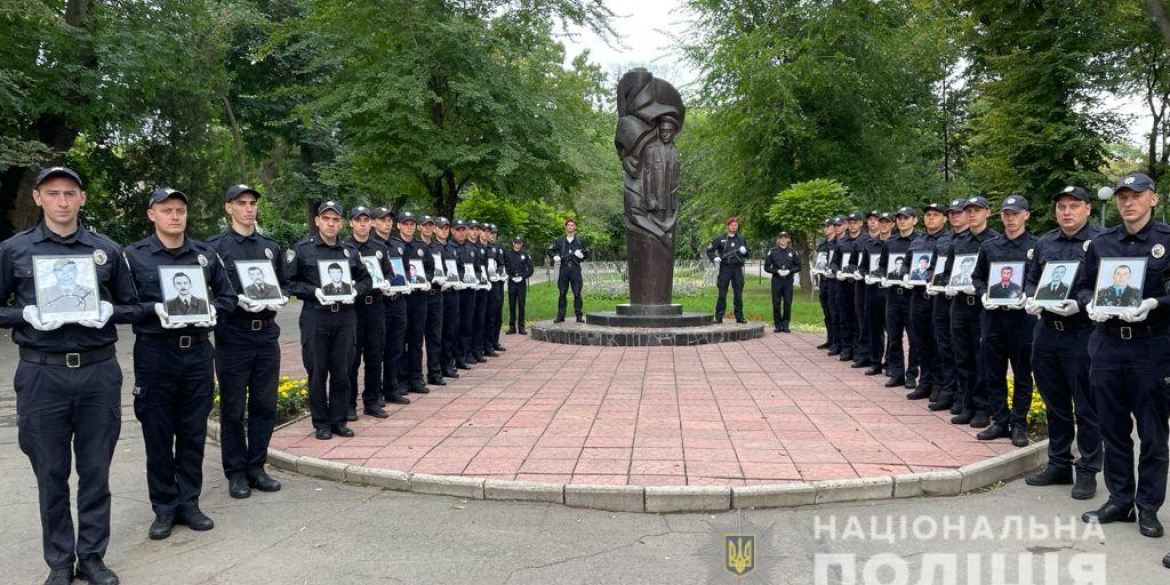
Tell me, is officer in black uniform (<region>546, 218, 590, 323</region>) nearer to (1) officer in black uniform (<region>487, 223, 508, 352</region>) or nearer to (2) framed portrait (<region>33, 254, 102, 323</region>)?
(1) officer in black uniform (<region>487, 223, 508, 352</region>)

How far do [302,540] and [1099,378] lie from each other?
510cm

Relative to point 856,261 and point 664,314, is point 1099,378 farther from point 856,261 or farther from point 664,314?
point 664,314

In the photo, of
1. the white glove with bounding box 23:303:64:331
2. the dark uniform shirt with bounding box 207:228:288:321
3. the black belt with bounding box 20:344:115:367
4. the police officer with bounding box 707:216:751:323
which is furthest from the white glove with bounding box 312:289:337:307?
the police officer with bounding box 707:216:751:323

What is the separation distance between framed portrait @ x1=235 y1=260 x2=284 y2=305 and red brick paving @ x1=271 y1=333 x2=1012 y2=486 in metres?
1.48

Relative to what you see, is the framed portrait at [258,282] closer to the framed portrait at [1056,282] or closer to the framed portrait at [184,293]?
the framed portrait at [184,293]

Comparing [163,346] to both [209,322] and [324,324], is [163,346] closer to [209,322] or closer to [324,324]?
[209,322]

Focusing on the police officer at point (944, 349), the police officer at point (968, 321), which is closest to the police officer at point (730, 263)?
the police officer at point (944, 349)

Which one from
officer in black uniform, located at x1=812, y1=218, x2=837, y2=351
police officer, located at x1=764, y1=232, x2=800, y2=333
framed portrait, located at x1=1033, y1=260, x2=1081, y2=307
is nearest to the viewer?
framed portrait, located at x1=1033, y1=260, x2=1081, y2=307

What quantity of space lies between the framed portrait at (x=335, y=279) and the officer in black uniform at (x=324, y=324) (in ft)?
0.08

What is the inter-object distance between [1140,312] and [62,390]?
241 inches

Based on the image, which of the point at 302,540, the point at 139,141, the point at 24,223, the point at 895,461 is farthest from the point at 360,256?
the point at 139,141

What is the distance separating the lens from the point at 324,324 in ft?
22.6

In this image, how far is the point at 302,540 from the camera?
477cm

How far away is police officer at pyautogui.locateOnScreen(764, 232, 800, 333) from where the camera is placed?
48.9 feet
